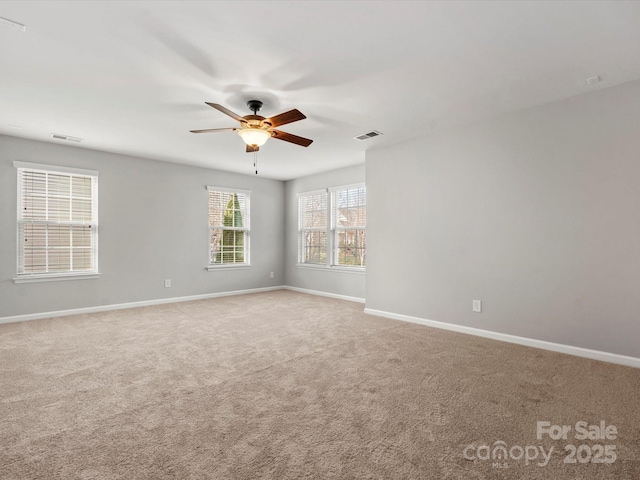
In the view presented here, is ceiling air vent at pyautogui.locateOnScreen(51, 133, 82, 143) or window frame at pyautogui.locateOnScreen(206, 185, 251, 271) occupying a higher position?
ceiling air vent at pyautogui.locateOnScreen(51, 133, 82, 143)

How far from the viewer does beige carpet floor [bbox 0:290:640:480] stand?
65.6 inches

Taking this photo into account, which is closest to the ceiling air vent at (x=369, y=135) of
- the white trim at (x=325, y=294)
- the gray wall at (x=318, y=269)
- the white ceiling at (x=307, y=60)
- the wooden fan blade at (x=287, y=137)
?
the white ceiling at (x=307, y=60)

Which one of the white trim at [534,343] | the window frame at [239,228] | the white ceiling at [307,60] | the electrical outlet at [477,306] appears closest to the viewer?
the white ceiling at [307,60]

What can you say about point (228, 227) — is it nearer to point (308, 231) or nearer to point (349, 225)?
point (308, 231)

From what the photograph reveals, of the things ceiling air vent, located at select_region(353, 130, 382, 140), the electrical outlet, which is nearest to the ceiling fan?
ceiling air vent, located at select_region(353, 130, 382, 140)

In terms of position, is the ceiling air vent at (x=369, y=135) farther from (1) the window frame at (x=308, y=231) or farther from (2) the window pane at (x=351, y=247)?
(1) the window frame at (x=308, y=231)

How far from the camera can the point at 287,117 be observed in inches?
119

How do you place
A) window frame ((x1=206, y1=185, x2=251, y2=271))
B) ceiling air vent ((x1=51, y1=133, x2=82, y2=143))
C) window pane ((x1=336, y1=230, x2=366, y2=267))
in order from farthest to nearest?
window frame ((x1=206, y1=185, x2=251, y2=271))
window pane ((x1=336, y1=230, x2=366, y2=267))
ceiling air vent ((x1=51, y1=133, x2=82, y2=143))

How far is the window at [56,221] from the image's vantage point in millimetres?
4707

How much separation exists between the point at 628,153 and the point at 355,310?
3.77 metres

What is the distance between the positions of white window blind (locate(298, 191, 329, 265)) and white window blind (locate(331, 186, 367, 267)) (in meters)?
0.24

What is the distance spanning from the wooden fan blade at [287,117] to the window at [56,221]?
3710mm

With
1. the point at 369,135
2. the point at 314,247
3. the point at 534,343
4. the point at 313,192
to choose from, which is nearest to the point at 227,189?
the point at 313,192

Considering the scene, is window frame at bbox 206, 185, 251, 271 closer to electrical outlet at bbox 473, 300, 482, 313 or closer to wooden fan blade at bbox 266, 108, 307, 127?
wooden fan blade at bbox 266, 108, 307, 127
